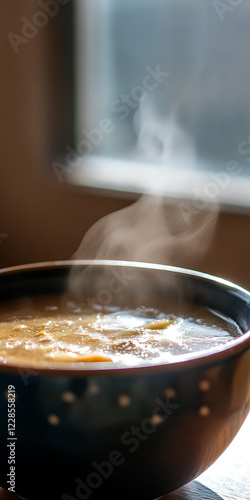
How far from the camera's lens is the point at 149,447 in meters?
0.58

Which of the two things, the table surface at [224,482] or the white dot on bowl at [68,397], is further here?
the table surface at [224,482]

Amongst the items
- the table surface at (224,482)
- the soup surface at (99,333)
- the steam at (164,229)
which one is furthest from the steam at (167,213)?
the table surface at (224,482)

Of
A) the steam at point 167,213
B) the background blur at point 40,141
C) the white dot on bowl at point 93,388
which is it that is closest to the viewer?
the white dot on bowl at point 93,388

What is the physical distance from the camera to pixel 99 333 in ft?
2.49

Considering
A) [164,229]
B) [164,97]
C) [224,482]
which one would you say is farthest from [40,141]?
[224,482]

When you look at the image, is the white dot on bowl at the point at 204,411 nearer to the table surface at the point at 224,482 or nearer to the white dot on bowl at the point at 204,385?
the white dot on bowl at the point at 204,385

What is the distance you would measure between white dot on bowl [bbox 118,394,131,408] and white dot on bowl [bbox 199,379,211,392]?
7cm

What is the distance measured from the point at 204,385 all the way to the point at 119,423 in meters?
0.08

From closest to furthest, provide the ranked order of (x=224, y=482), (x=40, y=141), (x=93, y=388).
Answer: (x=93, y=388), (x=224, y=482), (x=40, y=141)

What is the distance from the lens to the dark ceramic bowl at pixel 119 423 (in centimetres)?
56

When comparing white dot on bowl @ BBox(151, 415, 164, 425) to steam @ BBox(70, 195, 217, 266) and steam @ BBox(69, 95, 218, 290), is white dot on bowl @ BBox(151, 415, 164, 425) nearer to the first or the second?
steam @ BBox(70, 195, 217, 266)

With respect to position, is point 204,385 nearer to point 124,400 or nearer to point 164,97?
point 124,400

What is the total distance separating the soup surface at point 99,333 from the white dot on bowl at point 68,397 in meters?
0.03

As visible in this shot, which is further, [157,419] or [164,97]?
[164,97]
